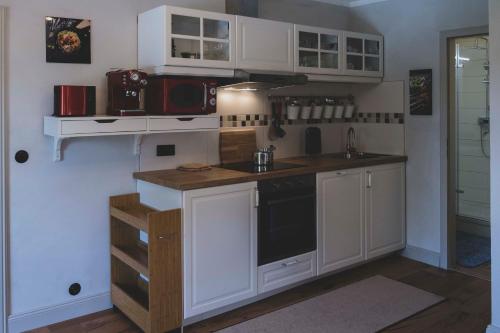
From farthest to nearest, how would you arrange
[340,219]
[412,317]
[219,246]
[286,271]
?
[340,219]
[286,271]
[412,317]
[219,246]

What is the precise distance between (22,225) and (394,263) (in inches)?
114

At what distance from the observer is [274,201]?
131 inches

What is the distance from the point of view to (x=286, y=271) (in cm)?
346

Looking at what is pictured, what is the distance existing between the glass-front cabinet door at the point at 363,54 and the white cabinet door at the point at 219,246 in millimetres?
1590

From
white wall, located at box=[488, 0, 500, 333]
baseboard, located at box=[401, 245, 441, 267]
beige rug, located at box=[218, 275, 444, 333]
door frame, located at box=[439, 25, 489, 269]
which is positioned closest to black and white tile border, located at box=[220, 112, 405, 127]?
→ door frame, located at box=[439, 25, 489, 269]

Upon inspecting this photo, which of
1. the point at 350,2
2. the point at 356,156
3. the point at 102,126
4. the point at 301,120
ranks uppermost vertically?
the point at 350,2

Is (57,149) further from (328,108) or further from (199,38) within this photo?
(328,108)

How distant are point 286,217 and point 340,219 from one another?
58cm

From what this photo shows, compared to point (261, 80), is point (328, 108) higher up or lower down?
lower down

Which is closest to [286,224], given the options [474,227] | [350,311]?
[350,311]

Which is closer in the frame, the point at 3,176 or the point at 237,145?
the point at 3,176

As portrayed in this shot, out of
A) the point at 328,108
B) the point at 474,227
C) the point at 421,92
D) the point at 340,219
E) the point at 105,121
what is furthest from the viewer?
the point at 474,227

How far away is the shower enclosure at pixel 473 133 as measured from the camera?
5.06 m

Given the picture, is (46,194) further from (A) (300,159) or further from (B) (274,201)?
(A) (300,159)
